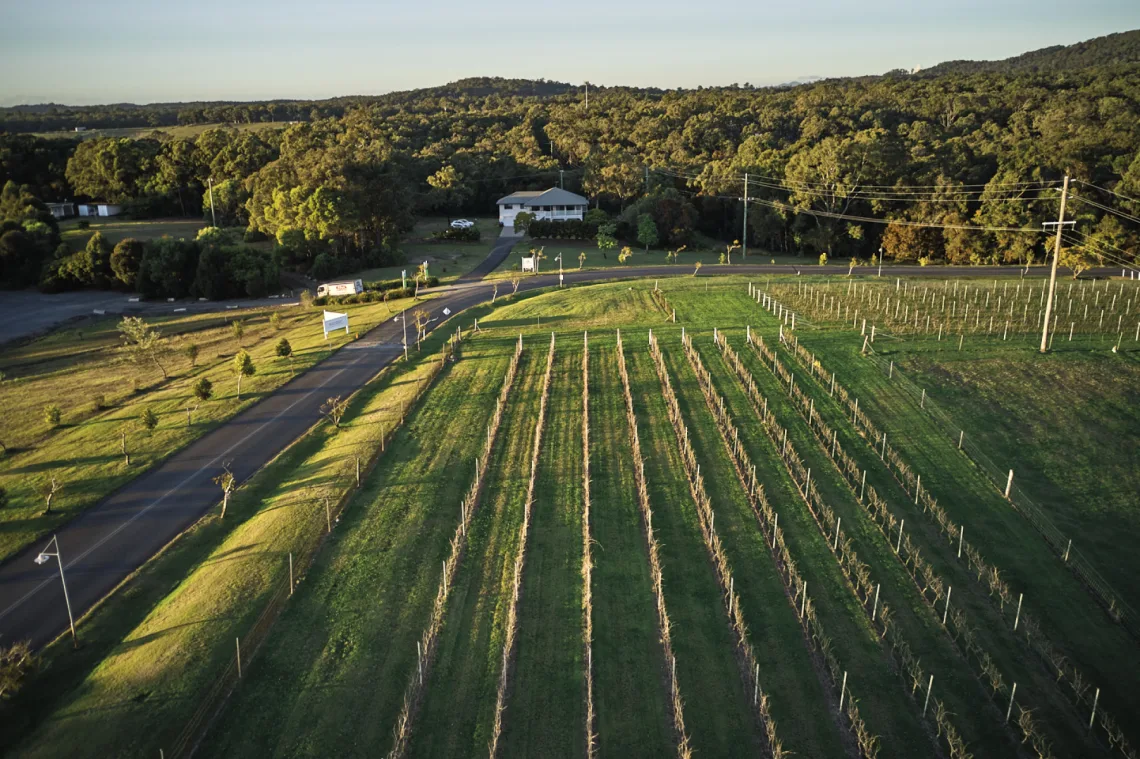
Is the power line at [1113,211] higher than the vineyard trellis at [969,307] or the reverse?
higher

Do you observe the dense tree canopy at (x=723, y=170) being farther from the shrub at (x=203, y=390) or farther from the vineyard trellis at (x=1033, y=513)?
the vineyard trellis at (x=1033, y=513)

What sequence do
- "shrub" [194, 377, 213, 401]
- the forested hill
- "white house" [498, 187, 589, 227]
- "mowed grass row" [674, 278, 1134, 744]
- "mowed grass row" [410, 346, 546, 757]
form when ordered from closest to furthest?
1. "mowed grass row" [410, 346, 546, 757]
2. "mowed grass row" [674, 278, 1134, 744]
3. "shrub" [194, 377, 213, 401]
4. "white house" [498, 187, 589, 227]
5. the forested hill

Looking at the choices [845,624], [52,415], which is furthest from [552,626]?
[52,415]

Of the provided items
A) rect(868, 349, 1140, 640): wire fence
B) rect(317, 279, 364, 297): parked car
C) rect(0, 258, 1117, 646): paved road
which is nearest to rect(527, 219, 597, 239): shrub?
rect(317, 279, 364, 297): parked car

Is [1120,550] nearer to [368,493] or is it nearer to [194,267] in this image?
[368,493]

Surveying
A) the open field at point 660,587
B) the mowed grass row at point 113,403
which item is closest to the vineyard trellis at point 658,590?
the open field at point 660,587

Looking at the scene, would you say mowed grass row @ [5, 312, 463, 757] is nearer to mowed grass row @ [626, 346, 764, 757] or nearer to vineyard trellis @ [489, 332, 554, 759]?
vineyard trellis @ [489, 332, 554, 759]

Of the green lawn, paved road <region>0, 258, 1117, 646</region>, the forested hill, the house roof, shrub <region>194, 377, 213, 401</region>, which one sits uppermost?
the forested hill
